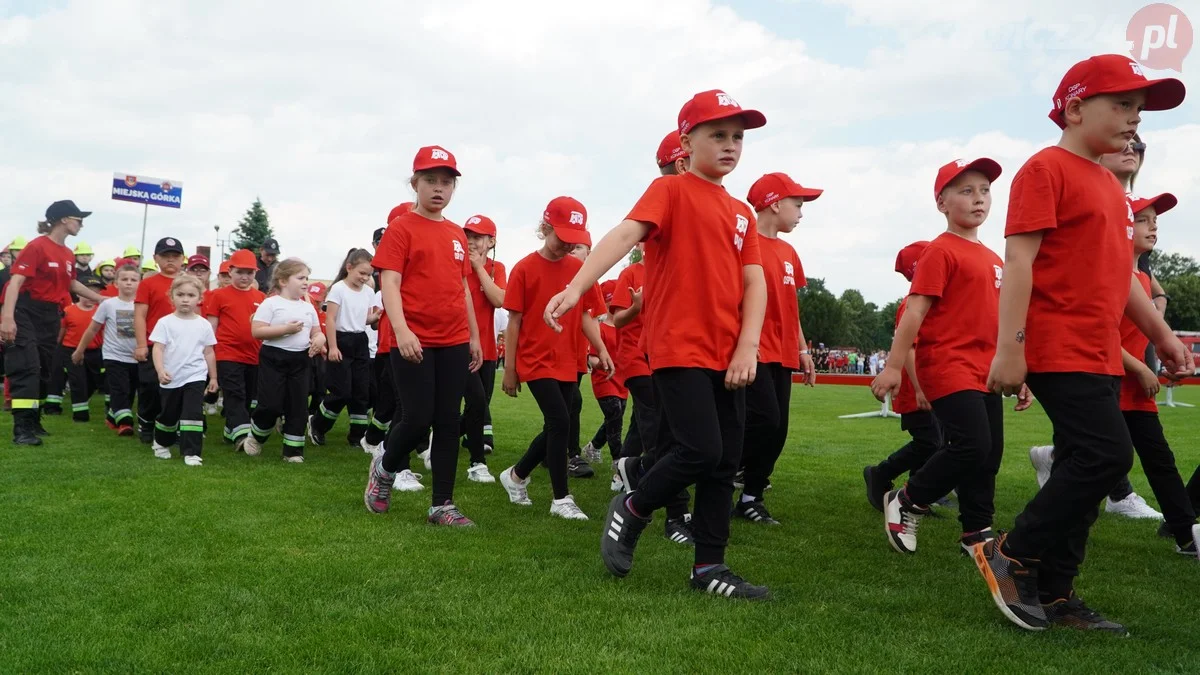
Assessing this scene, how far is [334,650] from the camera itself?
3342 mm

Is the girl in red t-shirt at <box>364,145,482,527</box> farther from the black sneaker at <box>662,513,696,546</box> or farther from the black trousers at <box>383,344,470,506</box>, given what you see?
the black sneaker at <box>662,513,696,546</box>

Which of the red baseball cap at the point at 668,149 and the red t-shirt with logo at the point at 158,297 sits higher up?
the red baseball cap at the point at 668,149

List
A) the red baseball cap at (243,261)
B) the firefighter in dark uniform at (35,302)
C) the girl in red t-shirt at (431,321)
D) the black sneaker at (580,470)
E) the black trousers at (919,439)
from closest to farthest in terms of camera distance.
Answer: the girl in red t-shirt at (431,321)
the black trousers at (919,439)
the black sneaker at (580,470)
the firefighter in dark uniform at (35,302)
the red baseball cap at (243,261)

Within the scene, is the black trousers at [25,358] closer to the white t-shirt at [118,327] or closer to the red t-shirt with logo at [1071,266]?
the white t-shirt at [118,327]

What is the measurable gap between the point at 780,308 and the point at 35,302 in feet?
26.3

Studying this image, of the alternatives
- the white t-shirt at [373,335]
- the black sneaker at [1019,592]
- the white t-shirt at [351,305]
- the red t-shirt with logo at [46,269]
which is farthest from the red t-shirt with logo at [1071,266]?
the red t-shirt with logo at [46,269]

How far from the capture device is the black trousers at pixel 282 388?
357 inches

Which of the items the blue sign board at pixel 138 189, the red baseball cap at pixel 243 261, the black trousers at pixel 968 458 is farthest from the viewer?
the blue sign board at pixel 138 189

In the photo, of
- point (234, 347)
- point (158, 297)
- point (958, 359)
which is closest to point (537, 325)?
point (958, 359)

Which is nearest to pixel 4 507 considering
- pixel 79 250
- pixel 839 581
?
pixel 839 581

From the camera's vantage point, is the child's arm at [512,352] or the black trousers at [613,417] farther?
the black trousers at [613,417]

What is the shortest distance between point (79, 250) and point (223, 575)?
588 inches

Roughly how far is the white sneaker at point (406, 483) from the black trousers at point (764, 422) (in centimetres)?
255

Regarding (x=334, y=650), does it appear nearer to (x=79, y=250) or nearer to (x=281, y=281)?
(x=281, y=281)
